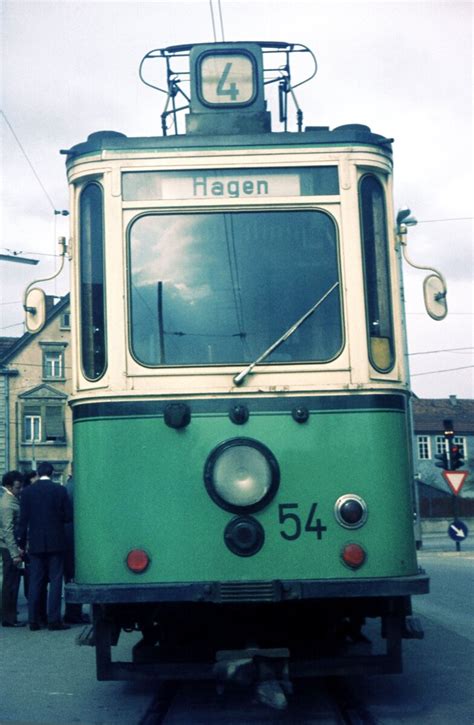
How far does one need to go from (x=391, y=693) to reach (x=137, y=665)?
206cm

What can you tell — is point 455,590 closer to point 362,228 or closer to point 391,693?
point 391,693

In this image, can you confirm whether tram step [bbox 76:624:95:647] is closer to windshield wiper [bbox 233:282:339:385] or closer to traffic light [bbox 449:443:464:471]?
windshield wiper [bbox 233:282:339:385]

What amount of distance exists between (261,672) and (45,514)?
17.9 feet

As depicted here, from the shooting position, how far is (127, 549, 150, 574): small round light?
6.28 meters

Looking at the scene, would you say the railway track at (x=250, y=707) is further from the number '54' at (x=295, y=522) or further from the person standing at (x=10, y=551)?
the person standing at (x=10, y=551)

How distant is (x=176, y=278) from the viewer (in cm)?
654

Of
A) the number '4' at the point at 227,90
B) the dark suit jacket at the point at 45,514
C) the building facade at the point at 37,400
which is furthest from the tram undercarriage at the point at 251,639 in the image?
the building facade at the point at 37,400

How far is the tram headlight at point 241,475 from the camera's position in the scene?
627 cm

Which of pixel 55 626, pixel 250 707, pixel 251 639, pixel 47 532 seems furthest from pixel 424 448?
pixel 251 639

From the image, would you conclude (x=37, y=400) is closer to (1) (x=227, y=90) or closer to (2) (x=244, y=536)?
(1) (x=227, y=90)

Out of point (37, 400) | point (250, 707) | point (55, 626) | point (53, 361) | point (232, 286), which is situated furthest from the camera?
point (53, 361)

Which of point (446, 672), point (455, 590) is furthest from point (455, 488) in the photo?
point (446, 672)

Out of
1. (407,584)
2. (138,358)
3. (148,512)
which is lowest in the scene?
(407,584)

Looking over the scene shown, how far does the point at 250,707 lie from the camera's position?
24.2 feet
